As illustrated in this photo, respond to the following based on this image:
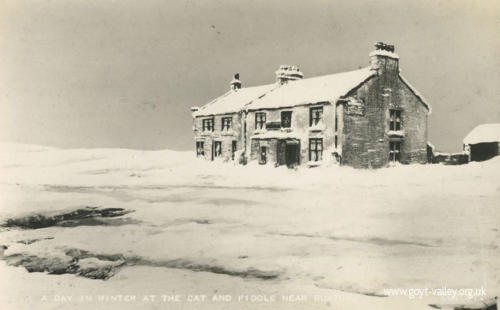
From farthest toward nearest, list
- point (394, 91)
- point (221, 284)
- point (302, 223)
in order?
1. point (394, 91)
2. point (302, 223)
3. point (221, 284)

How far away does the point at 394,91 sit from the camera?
41.0ft

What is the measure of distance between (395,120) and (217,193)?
7452mm

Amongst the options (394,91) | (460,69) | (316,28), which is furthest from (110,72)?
(394,91)

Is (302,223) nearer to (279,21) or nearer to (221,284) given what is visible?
(221,284)

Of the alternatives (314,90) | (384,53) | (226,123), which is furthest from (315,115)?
(226,123)

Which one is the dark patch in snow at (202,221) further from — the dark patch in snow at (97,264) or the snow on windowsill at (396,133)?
the snow on windowsill at (396,133)

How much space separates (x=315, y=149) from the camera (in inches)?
520

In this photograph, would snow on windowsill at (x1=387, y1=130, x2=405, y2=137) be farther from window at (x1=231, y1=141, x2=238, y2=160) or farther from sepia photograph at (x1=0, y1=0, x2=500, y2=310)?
window at (x1=231, y1=141, x2=238, y2=160)

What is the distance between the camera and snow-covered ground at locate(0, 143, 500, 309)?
5.04m

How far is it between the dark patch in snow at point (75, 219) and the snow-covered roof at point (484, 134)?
678cm

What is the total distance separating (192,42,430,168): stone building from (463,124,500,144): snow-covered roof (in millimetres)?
2525

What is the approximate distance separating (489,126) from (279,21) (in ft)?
15.0

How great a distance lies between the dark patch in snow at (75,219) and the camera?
6.57 meters

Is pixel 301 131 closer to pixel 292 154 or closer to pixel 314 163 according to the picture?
pixel 292 154
